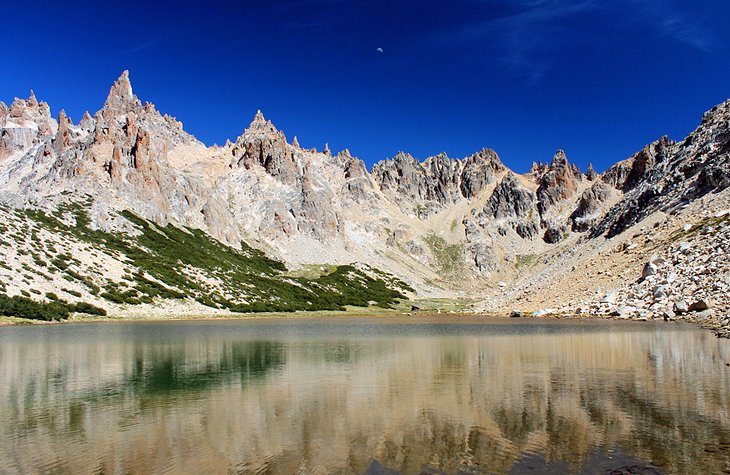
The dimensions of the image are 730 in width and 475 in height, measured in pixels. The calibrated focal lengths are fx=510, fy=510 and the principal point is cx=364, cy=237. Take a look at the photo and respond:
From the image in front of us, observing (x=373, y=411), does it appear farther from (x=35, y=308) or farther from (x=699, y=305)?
(x=35, y=308)

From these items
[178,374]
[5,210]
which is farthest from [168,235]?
[178,374]

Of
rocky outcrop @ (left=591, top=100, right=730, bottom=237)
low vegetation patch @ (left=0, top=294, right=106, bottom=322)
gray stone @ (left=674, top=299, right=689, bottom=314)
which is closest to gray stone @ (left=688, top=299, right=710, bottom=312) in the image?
gray stone @ (left=674, top=299, right=689, bottom=314)

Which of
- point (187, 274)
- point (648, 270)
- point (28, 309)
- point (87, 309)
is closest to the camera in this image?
point (648, 270)

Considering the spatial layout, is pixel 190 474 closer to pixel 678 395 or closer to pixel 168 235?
pixel 678 395

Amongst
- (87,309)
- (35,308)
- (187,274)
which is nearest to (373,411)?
(35,308)

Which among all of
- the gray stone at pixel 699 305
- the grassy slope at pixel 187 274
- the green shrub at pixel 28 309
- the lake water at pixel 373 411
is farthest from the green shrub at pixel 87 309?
the gray stone at pixel 699 305

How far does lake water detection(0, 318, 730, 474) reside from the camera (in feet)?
51.9

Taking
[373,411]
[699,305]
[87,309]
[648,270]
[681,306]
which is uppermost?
[648,270]

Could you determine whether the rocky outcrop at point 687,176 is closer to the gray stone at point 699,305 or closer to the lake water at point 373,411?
the gray stone at point 699,305

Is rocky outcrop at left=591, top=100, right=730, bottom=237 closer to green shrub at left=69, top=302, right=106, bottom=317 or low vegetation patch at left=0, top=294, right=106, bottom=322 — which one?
green shrub at left=69, top=302, right=106, bottom=317

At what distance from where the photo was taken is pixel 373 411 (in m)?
22.4

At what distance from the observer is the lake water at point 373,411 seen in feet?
51.9

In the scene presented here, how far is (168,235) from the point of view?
17175 centimetres

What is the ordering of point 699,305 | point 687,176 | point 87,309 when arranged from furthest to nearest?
point 687,176
point 87,309
point 699,305
